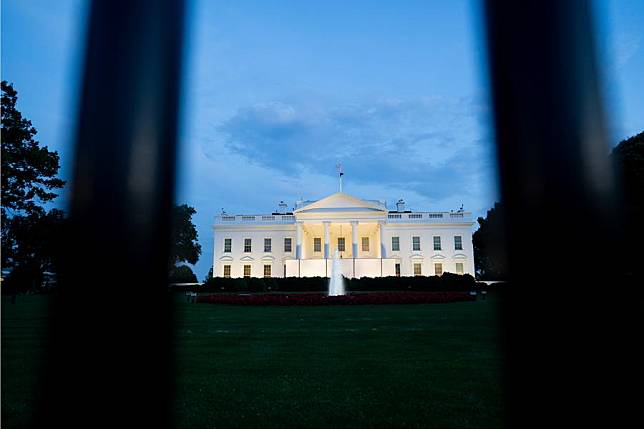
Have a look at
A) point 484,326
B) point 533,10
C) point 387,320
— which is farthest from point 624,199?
point 387,320

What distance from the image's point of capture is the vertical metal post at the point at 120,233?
0.57 m

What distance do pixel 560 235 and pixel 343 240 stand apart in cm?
5600

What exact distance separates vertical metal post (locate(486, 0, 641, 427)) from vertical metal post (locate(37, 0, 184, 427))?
446 mm

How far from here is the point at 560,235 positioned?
564 millimetres

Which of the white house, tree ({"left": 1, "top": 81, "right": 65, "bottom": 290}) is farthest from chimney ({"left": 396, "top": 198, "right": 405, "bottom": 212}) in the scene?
tree ({"left": 1, "top": 81, "right": 65, "bottom": 290})

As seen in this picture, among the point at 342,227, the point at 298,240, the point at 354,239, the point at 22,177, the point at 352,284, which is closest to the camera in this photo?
the point at 22,177

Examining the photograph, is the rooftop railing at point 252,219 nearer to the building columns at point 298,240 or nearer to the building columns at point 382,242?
the building columns at point 298,240

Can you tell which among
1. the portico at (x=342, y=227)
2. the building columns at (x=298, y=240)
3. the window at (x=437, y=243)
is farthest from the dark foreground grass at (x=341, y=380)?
the window at (x=437, y=243)

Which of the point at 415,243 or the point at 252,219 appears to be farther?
the point at 252,219

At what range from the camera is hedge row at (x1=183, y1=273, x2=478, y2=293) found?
3944 centimetres

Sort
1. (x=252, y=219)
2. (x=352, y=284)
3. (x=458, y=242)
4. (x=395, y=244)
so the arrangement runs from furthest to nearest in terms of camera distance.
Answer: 1. (x=252, y=219)
2. (x=395, y=244)
3. (x=458, y=242)
4. (x=352, y=284)

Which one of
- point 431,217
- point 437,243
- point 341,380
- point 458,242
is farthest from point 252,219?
point 341,380

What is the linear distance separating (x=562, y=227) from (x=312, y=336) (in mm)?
9935

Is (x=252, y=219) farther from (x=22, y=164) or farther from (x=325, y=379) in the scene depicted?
(x=325, y=379)
